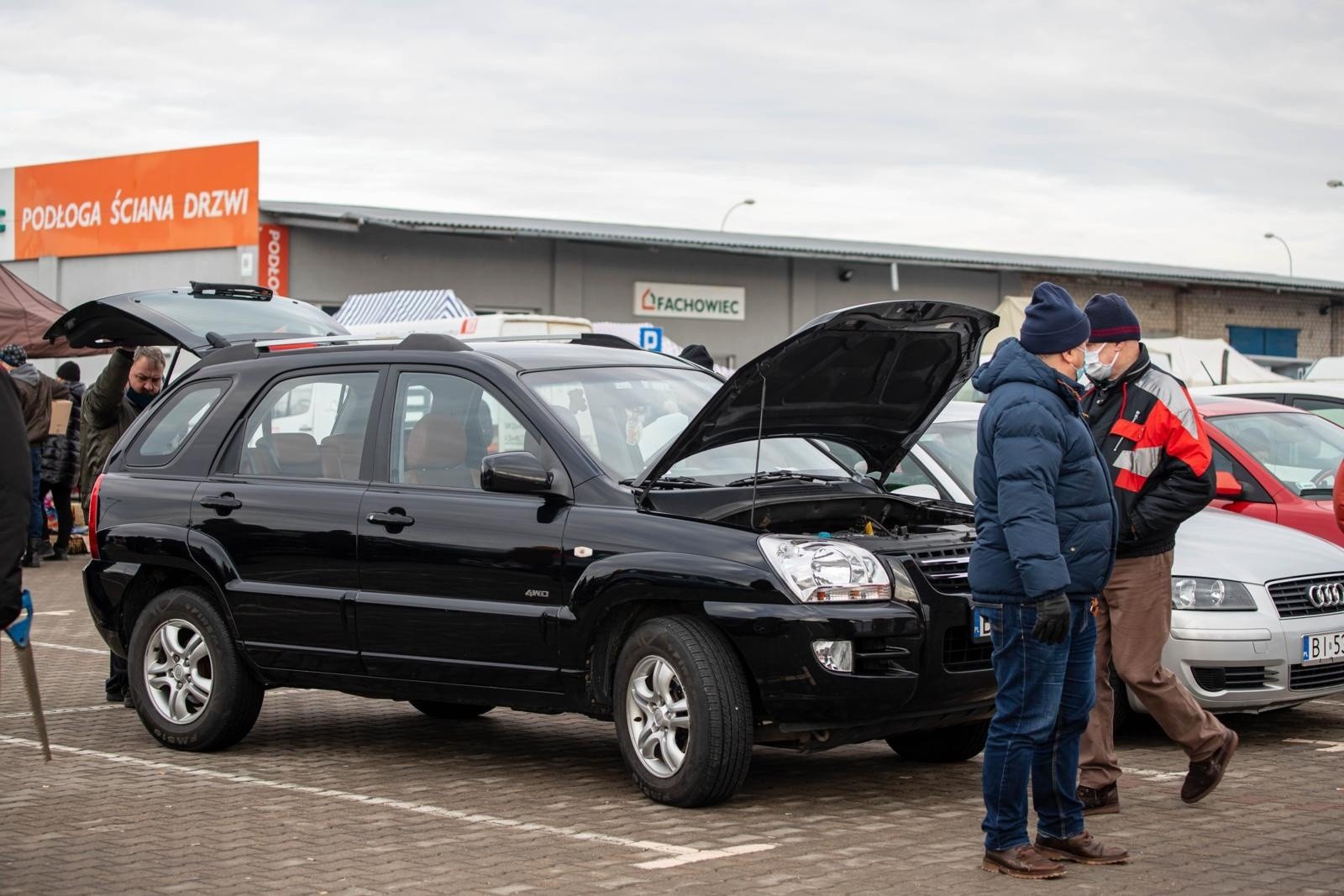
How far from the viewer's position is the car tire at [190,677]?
789 cm

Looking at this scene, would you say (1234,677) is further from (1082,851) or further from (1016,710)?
(1016,710)

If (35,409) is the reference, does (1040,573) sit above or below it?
below

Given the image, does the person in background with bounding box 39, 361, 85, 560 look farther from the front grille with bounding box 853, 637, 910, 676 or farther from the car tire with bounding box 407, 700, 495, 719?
the front grille with bounding box 853, 637, 910, 676

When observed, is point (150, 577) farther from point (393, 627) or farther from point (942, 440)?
point (942, 440)

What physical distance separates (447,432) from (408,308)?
15941 millimetres

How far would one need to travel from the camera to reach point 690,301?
39375 mm

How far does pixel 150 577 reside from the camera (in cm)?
832

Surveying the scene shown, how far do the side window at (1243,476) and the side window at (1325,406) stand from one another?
10.3ft

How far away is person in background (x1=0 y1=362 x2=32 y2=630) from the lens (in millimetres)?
5426

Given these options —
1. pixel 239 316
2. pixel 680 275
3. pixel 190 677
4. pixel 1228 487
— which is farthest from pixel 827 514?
pixel 680 275

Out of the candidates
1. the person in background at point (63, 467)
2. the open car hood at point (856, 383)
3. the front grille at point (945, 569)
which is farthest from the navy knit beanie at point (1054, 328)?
the person in background at point (63, 467)

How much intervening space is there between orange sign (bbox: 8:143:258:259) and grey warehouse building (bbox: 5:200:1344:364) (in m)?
0.35

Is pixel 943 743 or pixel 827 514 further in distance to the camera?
pixel 943 743

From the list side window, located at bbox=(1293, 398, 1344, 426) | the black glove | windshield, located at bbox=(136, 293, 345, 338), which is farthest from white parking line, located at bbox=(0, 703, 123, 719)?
side window, located at bbox=(1293, 398, 1344, 426)
